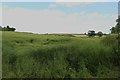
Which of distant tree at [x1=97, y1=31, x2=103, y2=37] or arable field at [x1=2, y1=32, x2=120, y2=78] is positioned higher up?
distant tree at [x1=97, y1=31, x2=103, y2=37]

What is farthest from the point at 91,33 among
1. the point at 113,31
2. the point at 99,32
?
the point at 113,31

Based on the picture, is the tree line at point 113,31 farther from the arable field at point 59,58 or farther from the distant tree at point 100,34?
the arable field at point 59,58

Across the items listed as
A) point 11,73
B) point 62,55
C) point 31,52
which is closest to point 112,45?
point 62,55

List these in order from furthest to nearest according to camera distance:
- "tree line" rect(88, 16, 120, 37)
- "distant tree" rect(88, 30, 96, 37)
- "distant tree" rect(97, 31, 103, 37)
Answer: "distant tree" rect(88, 30, 96, 37) < "distant tree" rect(97, 31, 103, 37) < "tree line" rect(88, 16, 120, 37)

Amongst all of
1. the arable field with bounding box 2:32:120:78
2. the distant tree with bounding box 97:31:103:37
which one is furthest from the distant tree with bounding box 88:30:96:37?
the arable field with bounding box 2:32:120:78

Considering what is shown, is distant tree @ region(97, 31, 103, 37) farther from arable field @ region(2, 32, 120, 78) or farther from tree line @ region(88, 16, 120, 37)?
arable field @ region(2, 32, 120, 78)

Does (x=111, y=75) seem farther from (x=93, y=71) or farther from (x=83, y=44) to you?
(x=83, y=44)

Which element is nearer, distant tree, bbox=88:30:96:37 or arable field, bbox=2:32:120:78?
arable field, bbox=2:32:120:78

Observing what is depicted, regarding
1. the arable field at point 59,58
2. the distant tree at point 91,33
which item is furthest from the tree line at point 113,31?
the arable field at point 59,58
